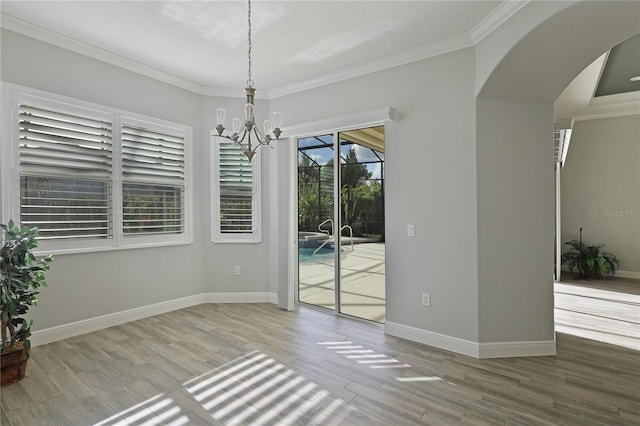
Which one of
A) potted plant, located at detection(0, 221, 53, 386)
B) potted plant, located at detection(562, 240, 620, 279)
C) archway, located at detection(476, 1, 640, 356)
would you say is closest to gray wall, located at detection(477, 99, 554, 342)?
archway, located at detection(476, 1, 640, 356)

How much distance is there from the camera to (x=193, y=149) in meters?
4.56

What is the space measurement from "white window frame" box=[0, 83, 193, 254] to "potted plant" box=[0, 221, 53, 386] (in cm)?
58

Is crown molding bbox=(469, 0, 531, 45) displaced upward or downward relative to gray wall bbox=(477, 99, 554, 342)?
upward

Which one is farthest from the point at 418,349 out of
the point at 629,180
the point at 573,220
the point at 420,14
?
the point at 629,180

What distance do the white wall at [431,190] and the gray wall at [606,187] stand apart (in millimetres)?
4907

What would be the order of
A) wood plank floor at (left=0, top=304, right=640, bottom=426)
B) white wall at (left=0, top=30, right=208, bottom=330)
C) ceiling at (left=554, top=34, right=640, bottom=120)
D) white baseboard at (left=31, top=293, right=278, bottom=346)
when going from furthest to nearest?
ceiling at (left=554, top=34, right=640, bottom=120), white baseboard at (left=31, top=293, right=278, bottom=346), white wall at (left=0, top=30, right=208, bottom=330), wood plank floor at (left=0, top=304, right=640, bottom=426)

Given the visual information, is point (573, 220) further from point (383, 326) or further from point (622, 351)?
point (383, 326)

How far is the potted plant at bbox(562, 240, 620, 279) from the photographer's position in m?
5.93

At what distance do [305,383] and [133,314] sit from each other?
8.26 feet

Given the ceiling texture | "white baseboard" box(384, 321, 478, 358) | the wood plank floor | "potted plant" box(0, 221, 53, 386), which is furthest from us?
"white baseboard" box(384, 321, 478, 358)

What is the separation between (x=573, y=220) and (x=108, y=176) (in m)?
7.88

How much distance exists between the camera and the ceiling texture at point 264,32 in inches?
108

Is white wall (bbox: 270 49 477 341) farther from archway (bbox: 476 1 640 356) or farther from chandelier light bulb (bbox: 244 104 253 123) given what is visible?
chandelier light bulb (bbox: 244 104 253 123)

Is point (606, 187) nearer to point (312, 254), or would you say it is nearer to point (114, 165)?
point (312, 254)
